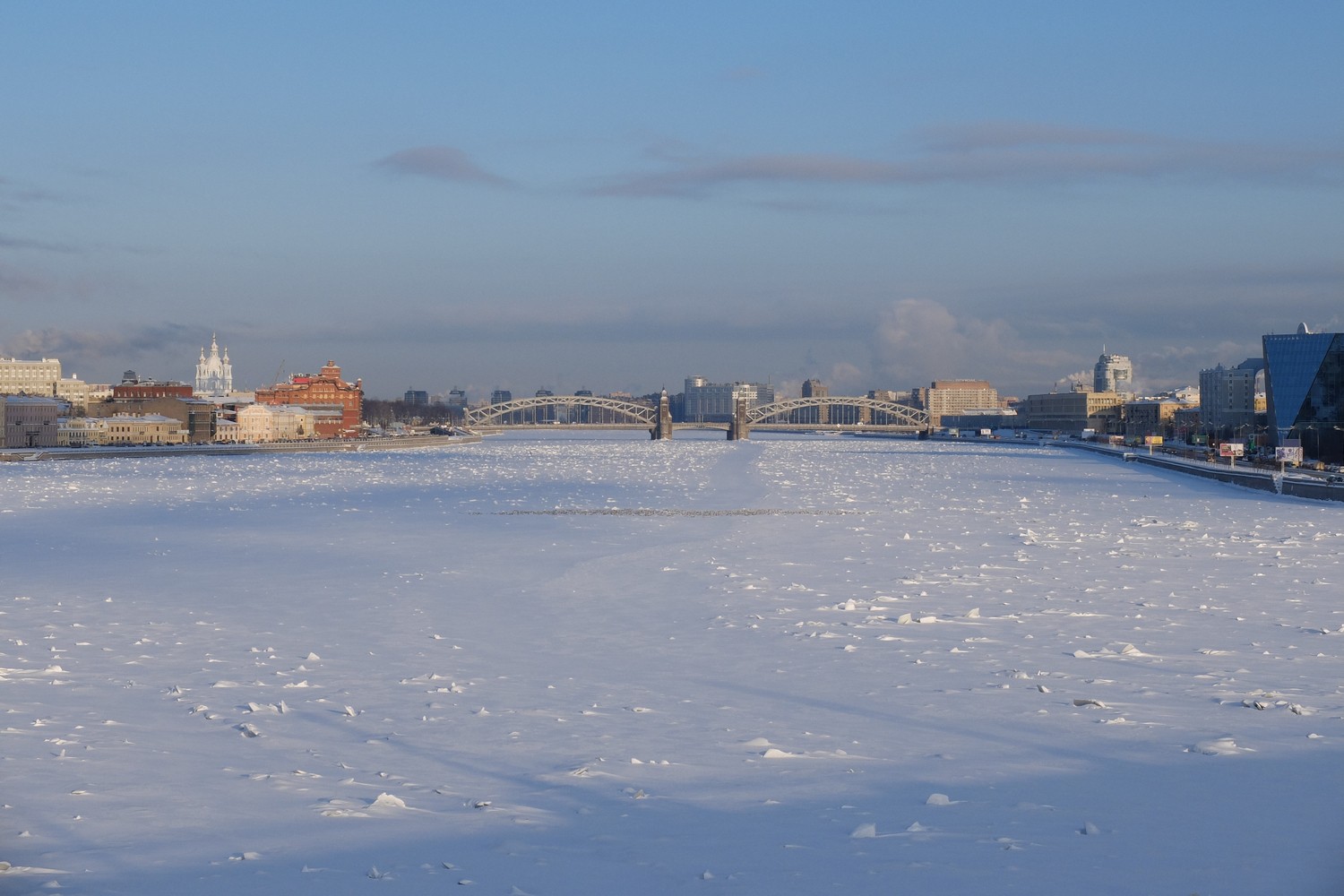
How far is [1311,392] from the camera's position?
2785 inches

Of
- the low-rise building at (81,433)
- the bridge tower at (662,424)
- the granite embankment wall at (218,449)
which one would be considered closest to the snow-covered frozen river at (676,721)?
the granite embankment wall at (218,449)

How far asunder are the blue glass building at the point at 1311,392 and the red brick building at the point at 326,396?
4125 inches

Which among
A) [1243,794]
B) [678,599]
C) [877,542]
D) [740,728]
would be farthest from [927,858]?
[877,542]

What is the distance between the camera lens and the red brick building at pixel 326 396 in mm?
155125

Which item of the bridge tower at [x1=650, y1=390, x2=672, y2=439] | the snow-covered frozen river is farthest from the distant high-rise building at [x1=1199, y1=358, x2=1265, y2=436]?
the snow-covered frozen river

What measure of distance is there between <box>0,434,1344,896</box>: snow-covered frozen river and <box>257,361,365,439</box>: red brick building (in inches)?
5393

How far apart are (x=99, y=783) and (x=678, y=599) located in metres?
8.41

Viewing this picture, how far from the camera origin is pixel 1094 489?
42656 millimetres

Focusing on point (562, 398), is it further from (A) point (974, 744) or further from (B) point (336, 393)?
(A) point (974, 744)

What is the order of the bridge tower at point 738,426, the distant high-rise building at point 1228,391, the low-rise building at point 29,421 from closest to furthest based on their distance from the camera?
the low-rise building at point 29,421, the distant high-rise building at point 1228,391, the bridge tower at point 738,426

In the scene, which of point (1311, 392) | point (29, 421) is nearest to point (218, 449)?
point (29, 421)

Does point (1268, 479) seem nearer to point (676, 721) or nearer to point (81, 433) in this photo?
point (676, 721)

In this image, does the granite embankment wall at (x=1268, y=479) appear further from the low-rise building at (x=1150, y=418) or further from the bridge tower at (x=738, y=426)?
the low-rise building at (x=1150, y=418)

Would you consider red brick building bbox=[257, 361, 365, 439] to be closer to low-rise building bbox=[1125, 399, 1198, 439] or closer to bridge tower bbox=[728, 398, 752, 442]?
bridge tower bbox=[728, 398, 752, 442]
